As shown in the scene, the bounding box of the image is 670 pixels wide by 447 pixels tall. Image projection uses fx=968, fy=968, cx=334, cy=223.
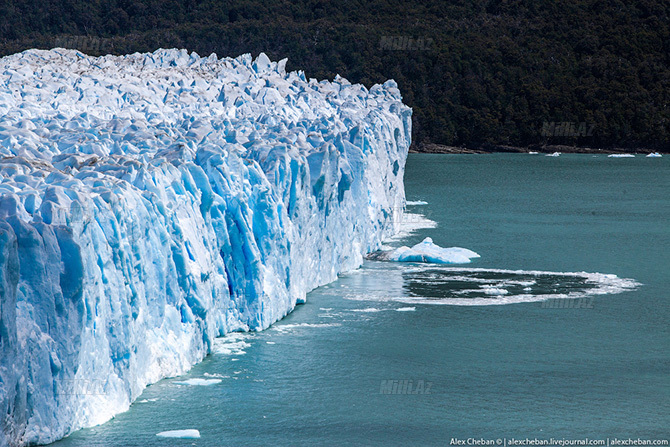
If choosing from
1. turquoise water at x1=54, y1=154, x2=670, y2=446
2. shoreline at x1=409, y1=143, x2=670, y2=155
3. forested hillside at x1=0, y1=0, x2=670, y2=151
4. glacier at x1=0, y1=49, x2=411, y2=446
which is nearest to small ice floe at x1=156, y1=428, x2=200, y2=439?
turquoise water at x1=54, y1=154, x2=670, y2=446

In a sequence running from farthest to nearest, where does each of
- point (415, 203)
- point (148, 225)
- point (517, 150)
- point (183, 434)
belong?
point (517, 150)
point (415, 203)
point (148, 225)
point (183, 434)

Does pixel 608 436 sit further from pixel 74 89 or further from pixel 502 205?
pixel 502 205

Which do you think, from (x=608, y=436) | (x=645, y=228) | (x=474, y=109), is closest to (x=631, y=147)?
(x=474, y=109)

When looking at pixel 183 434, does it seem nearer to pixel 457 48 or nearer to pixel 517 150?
pixel 517 150

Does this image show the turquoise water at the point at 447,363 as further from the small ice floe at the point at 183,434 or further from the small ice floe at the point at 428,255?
the small ice floe at the point at 428,255

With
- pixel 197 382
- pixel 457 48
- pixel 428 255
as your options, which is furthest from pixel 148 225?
pixel 457 48

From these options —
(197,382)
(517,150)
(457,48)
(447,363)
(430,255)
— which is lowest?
(447,363)

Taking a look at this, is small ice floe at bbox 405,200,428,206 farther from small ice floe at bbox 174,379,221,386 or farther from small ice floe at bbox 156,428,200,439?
small ice floe at bbox 156,428,200,439
